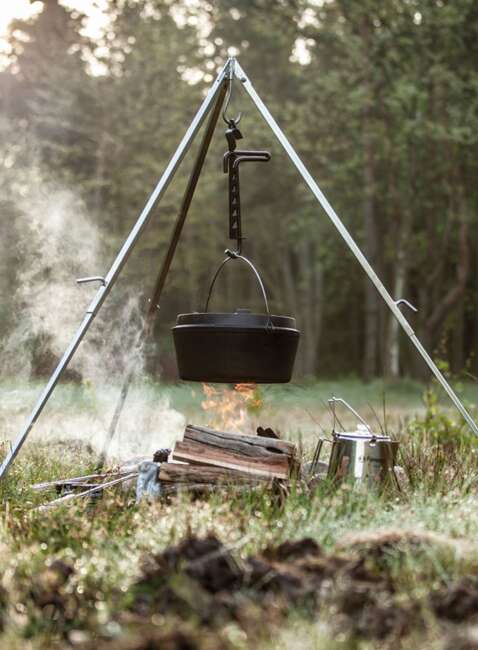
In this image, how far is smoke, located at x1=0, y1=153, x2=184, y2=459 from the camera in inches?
205

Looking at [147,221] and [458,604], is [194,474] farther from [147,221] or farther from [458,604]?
[458,604]

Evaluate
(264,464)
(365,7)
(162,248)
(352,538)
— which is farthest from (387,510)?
(162,248)

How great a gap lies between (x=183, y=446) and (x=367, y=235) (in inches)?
396

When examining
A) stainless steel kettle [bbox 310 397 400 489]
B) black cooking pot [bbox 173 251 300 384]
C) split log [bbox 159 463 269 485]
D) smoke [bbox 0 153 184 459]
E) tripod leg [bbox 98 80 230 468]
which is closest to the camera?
split log [bbox 159 463 269 485]

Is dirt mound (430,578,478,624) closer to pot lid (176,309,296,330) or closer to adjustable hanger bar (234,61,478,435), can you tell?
adjustable hanger bar (234,61,478,435)

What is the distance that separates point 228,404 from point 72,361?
201cm

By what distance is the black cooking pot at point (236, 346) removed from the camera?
3.62m

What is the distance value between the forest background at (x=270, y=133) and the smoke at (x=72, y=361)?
1.65 metres

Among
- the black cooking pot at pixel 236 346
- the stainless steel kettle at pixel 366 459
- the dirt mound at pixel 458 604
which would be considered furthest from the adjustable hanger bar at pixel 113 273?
the dirt mound at pixel 458 604

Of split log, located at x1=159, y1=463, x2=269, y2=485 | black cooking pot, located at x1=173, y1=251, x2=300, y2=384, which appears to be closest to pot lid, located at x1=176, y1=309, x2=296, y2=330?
black cooking pot, located at x1=173, y1=251, x2=300, y2=384

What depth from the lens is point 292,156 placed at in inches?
142

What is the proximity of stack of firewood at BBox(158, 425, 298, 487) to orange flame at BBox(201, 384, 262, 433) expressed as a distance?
2.47ft

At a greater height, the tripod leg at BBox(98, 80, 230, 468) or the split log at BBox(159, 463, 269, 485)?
the tripod leg at BBox(98, 80, 230, 468)

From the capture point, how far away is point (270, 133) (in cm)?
1287
